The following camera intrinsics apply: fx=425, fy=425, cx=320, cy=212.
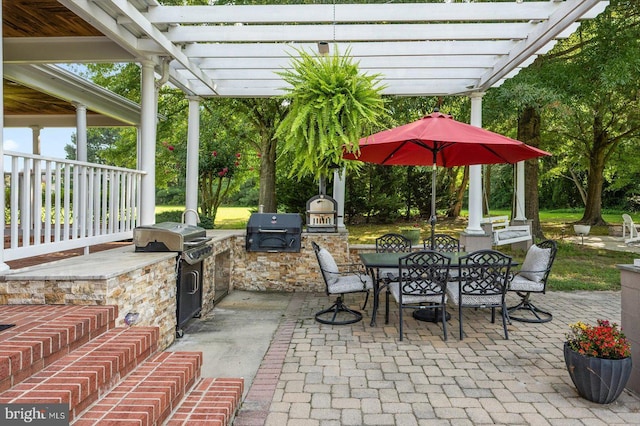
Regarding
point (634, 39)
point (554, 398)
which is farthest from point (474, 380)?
point (634, 39)

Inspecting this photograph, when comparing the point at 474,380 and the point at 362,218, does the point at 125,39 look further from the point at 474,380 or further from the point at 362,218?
the point at 362,218

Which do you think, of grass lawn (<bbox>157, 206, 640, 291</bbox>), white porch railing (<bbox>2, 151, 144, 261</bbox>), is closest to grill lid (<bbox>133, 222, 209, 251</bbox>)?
white porch railing (<bbox>2, 151, 144, 261</bbox>)

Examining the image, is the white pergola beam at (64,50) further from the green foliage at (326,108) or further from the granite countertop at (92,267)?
the green foliage at (326,108)

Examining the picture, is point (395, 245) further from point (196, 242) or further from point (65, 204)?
point (65, 204)

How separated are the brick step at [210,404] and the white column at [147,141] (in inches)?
101

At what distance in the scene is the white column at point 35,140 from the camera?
7891 millimetres

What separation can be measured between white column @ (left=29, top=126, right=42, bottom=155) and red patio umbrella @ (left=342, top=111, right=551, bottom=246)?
6.47 meters

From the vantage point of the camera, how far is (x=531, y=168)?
1073 cm

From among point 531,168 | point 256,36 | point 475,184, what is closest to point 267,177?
point 475,184

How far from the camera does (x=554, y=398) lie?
9.23 feet

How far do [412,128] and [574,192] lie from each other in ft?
85.9

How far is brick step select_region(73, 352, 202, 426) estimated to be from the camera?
6.34ft

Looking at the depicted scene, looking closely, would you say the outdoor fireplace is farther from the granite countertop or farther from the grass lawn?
the grass lawn

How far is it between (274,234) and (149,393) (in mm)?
3882
